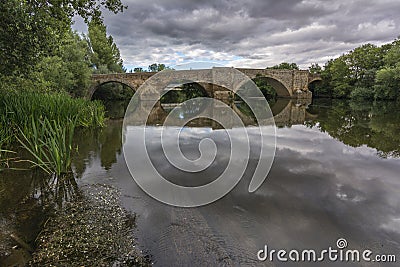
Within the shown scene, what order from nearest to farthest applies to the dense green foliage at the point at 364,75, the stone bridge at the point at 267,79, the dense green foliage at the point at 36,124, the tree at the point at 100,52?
the dense green foliage at the point at 36,124, the dense green foliage at the point at 364,75, the stone bridge at the point at 267,79, the tree at the point at 100,52

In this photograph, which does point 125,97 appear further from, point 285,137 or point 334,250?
point 334,250

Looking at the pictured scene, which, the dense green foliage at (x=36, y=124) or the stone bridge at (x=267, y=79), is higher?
the stone bridge at (x=267, y=79)

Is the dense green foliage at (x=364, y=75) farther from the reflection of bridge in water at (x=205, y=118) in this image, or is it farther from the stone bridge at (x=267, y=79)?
the reflection of bridge in water at (x=205, y=118)

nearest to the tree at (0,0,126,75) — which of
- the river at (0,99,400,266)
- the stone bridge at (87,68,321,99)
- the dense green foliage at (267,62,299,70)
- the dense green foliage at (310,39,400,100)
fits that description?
the river at (0,99,400,266)

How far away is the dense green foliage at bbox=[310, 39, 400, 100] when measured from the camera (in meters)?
26.3

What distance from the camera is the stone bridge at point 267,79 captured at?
1048 inches

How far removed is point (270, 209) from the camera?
10.6 feet

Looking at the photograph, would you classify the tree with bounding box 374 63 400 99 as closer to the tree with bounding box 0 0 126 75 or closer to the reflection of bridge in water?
the reflection of bridge in water

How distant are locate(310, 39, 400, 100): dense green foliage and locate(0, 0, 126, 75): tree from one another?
28260 mm

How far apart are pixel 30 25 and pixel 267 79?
3330cm

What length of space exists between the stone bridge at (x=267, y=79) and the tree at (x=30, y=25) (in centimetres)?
1863

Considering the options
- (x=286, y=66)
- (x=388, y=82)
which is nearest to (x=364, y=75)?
(x=388, y=82)

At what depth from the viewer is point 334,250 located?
2465 millimetres

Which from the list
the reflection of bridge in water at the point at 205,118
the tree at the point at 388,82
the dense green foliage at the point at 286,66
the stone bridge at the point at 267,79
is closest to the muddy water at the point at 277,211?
the reflection of bridge in water at the point at 205,118
